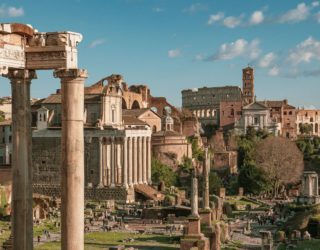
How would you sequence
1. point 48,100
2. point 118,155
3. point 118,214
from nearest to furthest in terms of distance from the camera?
point 118,214 → point 118,155 → point 48,100

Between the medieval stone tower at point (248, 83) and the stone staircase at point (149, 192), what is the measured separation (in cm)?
5753

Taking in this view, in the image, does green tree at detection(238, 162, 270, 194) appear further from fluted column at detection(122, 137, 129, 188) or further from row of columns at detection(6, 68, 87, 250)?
row of columns at detection(6, 68, 87, 250)

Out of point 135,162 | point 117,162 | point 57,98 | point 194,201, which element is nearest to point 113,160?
point 117,162

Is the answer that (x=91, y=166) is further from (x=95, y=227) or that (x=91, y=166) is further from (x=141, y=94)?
(x=141, y=94)

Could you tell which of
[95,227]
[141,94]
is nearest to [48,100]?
[95,227]

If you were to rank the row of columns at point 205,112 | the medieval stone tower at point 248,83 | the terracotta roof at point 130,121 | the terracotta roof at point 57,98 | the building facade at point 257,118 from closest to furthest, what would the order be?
the terracotta roof at point 57,98 → the terracotta roof at point 130,121 → the building facade at point 257,118 → the medieval stone tower at point 248,83 → the row of columns at point 205,112

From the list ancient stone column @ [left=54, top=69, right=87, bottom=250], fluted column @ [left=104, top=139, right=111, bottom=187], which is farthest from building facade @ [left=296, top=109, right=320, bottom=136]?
ancient stone column @ [left=54, top=69, right=87, bottom=250]

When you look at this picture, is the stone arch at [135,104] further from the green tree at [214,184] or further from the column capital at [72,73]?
the column capital at [72,73]

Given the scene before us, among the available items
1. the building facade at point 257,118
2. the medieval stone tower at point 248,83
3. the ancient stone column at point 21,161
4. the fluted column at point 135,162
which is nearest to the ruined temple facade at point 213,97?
the medieval stone tower at point 248,83

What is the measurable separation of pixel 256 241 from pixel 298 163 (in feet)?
75.9

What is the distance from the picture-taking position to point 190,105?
11125 centimetres

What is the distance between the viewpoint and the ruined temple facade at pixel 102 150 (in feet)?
160

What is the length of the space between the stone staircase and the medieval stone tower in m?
57.5

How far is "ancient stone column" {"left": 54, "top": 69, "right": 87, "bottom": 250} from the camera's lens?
989cm
